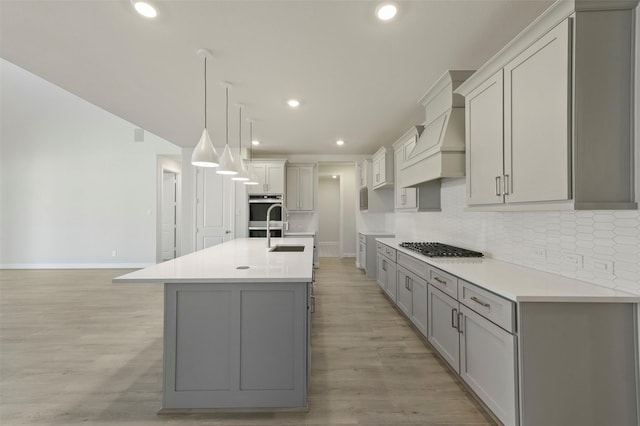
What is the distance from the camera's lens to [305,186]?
6418 mm

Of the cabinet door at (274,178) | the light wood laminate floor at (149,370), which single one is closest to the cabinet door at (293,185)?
the cabinet door at (274,178)

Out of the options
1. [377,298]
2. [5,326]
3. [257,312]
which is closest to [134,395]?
[257,312]

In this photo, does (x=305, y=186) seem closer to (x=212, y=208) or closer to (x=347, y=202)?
(x=212, y=208)

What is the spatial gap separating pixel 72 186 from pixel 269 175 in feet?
15.5

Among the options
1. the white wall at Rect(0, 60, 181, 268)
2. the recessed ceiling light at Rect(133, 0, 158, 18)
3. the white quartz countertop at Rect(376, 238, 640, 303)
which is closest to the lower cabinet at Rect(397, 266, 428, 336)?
the white quartz countertop at Rect(376, 238, 640, 303)

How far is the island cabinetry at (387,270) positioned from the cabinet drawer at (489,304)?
1688 mm

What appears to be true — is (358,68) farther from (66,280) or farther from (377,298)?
(66,280)

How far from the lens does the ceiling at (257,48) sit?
1887 millimetres

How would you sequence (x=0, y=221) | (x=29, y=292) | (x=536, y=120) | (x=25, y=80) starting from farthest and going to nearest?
(x=0, y=221) < (x=25, y=80) < (x=29, y=292) < (x=536, y=120)

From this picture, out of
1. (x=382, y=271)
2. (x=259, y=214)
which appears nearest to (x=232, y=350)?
(x=382, y=271)

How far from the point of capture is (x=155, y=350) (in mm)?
2689

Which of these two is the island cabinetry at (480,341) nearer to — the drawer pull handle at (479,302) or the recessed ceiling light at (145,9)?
the drawer pull handle at (479,302)

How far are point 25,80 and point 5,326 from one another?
18.7 feet

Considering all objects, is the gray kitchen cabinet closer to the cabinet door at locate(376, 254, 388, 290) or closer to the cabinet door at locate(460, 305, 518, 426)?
the cabinet door at locate(376, 254, 388, 290)
